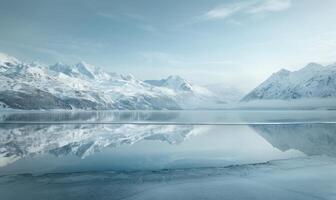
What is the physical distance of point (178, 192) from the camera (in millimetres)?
16609

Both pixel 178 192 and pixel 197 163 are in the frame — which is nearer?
pixel 178 192

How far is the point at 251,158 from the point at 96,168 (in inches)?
545

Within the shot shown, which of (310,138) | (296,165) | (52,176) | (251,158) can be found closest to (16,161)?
(52,176)

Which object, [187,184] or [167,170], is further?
[167,170]

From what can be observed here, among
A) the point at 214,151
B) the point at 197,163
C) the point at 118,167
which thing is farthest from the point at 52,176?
the point at 214,151

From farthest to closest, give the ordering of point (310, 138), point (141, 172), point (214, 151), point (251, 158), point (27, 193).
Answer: point (310, 138) → point (214, 151) → point (251, 158) → point (141, 172) → point (27, 193)

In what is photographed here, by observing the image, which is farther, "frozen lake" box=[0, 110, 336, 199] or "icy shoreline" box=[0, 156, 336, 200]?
"frozen lake" box=[0, 110, 336, 199]

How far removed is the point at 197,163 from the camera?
24656 mm

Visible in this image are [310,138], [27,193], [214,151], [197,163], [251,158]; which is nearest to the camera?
[27,193]

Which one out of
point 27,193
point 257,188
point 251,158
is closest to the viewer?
point 27,193

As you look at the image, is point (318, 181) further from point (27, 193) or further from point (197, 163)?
point (27, 193)

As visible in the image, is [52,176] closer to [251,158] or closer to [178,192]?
[178,192]

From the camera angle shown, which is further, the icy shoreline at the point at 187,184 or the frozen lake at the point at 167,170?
the frozen lake at the point at 167,170

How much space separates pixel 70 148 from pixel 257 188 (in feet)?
70.1
